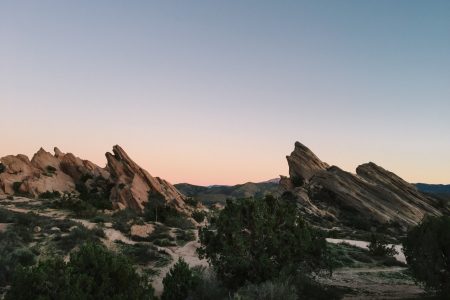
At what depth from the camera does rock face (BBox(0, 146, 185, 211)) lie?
59219 millimetres

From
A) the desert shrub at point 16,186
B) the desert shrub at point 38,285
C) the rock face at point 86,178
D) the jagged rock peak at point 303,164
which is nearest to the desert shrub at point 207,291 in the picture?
the desert shrub at point 38,285

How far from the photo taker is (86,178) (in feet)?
230

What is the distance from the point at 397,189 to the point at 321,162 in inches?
553

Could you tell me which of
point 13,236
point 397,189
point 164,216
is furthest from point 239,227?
point 397,189

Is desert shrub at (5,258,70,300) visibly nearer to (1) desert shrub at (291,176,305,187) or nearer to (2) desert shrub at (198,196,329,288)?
(2) desert shrub at (198,196,329,288)

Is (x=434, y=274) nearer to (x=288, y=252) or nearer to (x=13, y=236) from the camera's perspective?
(x=288, y=252)

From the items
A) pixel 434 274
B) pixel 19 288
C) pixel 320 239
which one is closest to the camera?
pixel 19 288

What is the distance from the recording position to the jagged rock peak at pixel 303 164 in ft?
241

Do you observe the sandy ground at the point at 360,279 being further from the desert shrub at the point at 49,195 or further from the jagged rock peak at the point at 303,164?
the jagged rock peak at the point at 303,164

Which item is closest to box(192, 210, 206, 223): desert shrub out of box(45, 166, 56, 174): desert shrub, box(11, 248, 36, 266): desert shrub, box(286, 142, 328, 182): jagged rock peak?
box(286, 142, 328, 182): jagged rock peak

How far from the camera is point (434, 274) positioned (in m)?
19.3

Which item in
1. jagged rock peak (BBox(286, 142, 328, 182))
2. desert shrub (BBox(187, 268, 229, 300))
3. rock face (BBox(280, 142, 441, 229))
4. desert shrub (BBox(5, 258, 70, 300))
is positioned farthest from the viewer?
jagged rock peak (BBox(286, 142, 328, 182))

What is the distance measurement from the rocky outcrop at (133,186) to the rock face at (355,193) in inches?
794

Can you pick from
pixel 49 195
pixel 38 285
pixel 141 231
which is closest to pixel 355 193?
pixel 141 231
